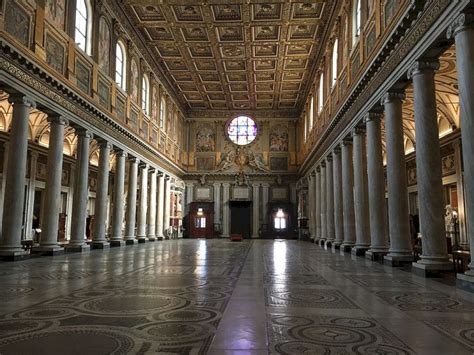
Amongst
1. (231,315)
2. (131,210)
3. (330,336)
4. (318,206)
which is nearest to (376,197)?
(231,315)

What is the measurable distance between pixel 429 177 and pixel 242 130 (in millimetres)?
27186

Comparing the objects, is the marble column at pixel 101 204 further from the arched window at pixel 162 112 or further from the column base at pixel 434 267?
the column base at pixel 434 267

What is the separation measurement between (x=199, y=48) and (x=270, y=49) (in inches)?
165

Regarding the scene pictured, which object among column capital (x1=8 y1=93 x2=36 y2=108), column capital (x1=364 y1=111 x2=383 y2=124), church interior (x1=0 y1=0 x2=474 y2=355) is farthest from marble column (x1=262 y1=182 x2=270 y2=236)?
column capital (x1=8 y1=93 x2=36 y2=108)

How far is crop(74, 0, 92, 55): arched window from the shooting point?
15.1 m

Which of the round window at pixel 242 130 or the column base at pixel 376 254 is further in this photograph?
the round window at pixel 242 130

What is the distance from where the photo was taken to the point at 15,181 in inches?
438

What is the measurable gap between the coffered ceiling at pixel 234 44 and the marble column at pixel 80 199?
738 cm

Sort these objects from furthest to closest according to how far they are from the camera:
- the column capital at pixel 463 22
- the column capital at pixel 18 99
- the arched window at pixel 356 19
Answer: the arched window at pixel 356 19 → the column capital at pixel 18 99 → the column capital at pixel 463 22

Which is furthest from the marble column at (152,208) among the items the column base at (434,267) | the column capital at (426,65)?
the column base at (434,267)

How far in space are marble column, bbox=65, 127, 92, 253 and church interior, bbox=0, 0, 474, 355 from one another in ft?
0.19

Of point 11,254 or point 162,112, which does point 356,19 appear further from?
point 162,112

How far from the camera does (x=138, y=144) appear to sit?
21.6 meters

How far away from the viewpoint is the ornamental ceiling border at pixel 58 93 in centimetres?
1038
